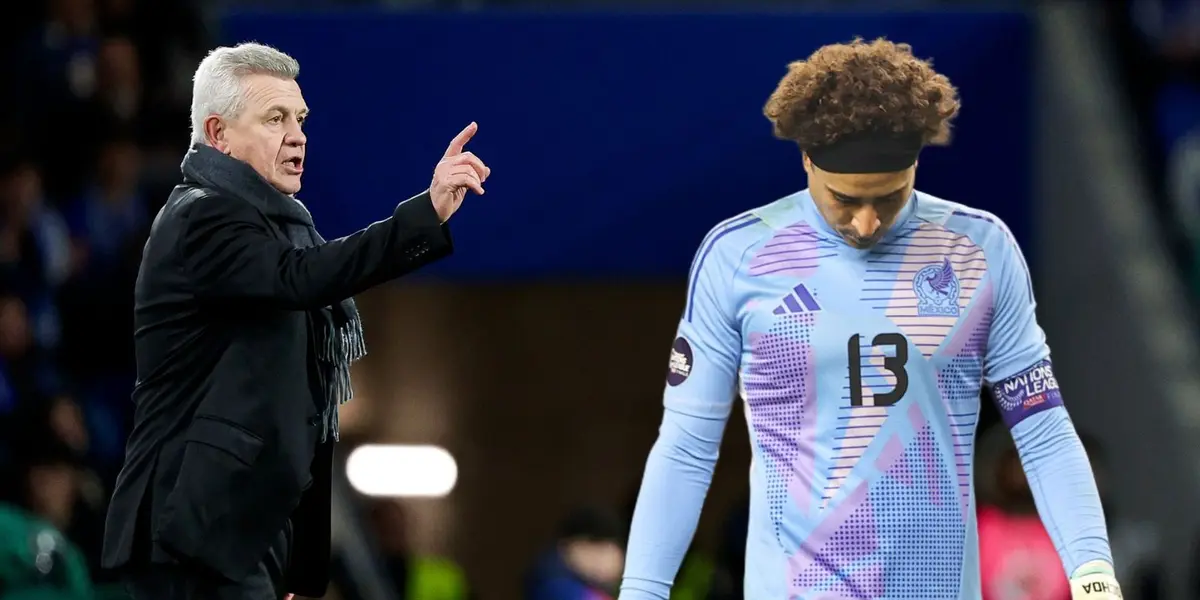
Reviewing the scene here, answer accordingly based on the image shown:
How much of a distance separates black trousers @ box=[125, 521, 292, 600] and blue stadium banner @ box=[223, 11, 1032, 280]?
7.17 m

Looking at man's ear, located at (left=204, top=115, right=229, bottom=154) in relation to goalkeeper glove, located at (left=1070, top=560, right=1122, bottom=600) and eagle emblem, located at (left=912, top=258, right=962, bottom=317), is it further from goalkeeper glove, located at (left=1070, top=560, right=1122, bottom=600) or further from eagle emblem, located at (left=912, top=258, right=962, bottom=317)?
goalkeeper glove, located at (left=1070, top=560, right=1122, bottom=600)

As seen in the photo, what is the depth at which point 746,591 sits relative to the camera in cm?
450

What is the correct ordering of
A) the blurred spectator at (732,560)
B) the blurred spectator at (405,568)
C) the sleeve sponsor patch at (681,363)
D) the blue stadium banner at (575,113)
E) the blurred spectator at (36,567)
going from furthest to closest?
the blue stadium banner at (575,113) → the blurred spectator at (405,568) → the blurred spectator at (732,560) → the blurred spectator at (36,567) → the sleeve sponsor patch at (681,363)

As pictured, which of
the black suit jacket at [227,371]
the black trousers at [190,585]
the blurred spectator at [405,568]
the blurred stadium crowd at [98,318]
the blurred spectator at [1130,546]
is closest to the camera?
the black suit jacket at [227,371]

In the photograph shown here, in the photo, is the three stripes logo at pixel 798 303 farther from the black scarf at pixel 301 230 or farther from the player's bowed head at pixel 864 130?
the black scarf at pixel 301 230

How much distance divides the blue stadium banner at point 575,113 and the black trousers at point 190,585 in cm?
717

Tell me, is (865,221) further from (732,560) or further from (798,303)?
(732,560)

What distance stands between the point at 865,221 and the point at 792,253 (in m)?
0.17

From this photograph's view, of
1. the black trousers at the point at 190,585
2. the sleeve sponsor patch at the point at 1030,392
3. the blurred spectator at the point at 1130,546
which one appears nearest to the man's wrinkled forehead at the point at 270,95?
the black trousers at the point at 190,585

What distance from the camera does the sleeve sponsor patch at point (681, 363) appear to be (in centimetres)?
452

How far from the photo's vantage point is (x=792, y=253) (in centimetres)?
451

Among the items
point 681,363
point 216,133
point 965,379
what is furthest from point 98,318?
point 965,379

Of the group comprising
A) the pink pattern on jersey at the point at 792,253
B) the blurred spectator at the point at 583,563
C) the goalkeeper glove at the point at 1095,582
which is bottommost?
the blurred spectator at the point at 583,563

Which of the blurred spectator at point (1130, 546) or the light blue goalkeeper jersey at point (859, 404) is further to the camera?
the blurred spectator at point (1130, 546)
